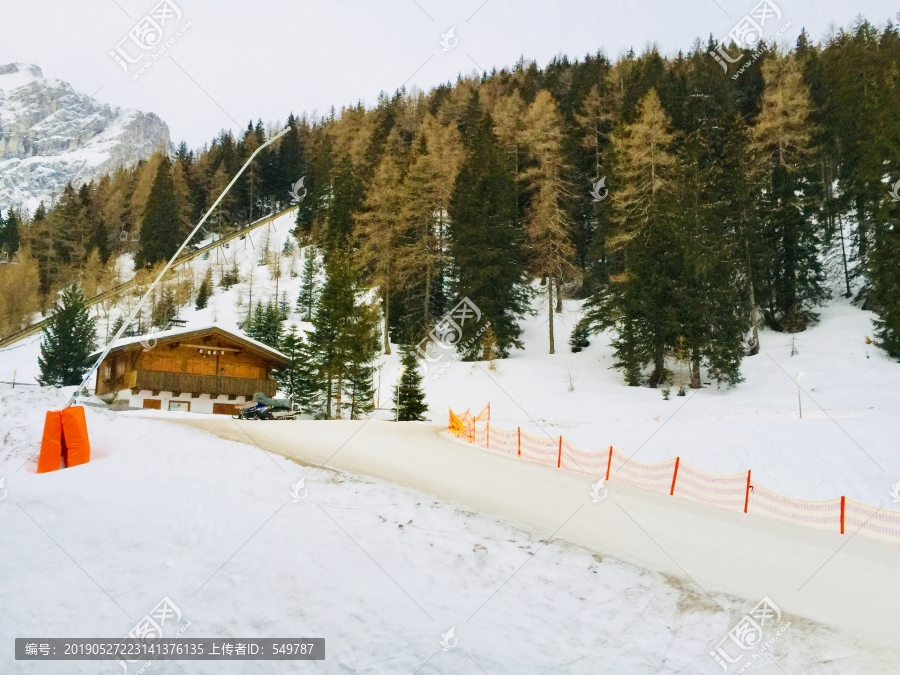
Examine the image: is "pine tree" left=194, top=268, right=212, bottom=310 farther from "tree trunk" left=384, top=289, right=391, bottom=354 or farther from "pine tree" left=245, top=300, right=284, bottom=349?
"tree trunk" left=384, top=289, right=391, bottom=354

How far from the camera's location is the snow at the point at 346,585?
5.95 m

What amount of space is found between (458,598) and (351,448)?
10041 millimetres

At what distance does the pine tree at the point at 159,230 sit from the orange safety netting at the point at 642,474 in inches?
2883

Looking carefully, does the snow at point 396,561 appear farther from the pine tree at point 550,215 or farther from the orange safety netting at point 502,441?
the pine tree at point 550,215

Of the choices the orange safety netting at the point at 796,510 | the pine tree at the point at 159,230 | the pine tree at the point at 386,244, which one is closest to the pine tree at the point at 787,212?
the orange safety netting at the point at 796,510

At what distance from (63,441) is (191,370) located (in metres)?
30.6

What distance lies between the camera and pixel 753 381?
35.4 m

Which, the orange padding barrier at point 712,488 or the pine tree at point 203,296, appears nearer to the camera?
the orange padding barrier at point 712,488

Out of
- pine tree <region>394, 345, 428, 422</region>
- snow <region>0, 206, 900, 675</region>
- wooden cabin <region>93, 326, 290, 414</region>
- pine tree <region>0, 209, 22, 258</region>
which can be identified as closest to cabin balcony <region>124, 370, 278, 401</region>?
wooden cabin <region>93, 326, 290, 414</region>

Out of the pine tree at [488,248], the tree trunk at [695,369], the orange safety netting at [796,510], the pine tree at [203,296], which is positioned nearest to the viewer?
the orange safety netting at [796,510]

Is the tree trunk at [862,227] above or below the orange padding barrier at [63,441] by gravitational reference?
above

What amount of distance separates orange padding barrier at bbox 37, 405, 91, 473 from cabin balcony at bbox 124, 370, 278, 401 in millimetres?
28973

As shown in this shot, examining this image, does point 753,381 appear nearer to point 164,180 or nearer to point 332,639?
point 332,639

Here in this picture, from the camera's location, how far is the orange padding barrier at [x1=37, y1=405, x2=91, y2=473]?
1084 centimetres
